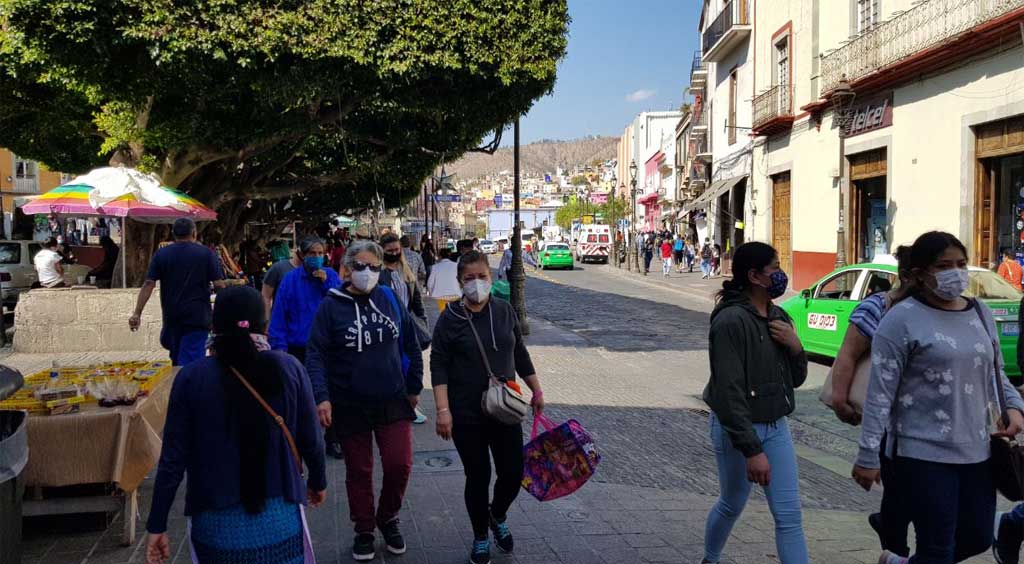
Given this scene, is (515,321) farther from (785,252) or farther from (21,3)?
(785,252)

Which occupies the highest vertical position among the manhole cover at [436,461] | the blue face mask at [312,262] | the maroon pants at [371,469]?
the blue face mask at [312,262]

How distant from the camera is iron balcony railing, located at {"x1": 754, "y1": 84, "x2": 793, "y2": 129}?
82.2 ft

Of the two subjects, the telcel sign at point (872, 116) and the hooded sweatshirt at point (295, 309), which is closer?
the hooded sweatshirt at point (295, 309)

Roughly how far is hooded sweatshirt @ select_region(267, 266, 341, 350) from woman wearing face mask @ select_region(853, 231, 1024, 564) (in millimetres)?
3789

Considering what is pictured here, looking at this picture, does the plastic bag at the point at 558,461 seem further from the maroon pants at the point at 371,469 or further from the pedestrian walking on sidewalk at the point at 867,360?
the pedestrian walking on sidewalk at the point at 867,360

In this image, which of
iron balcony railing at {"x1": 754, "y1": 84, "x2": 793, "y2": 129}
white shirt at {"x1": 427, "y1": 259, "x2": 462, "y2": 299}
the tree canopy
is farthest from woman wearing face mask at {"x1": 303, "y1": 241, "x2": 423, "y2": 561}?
iron balcony railing at {"x1": 754, "y1": 84, "x2": 793, "y2": 129}

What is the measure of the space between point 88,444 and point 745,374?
3.45 m

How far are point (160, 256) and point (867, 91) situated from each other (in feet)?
61.2

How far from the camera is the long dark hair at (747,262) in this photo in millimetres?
3547

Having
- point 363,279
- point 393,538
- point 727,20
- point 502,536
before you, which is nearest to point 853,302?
point 502,536

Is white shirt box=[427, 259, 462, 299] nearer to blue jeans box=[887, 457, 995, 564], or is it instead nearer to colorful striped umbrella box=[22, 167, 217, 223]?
colorful striped umbrella box=[22, 167, 217, 223]

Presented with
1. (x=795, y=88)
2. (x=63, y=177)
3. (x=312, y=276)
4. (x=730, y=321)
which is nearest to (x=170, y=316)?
(x=312, y=276)

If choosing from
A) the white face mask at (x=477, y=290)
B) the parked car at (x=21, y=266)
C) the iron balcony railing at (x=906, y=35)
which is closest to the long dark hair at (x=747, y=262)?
the white face mask at (x=477, y=290)

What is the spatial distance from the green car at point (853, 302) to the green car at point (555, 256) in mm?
29178
